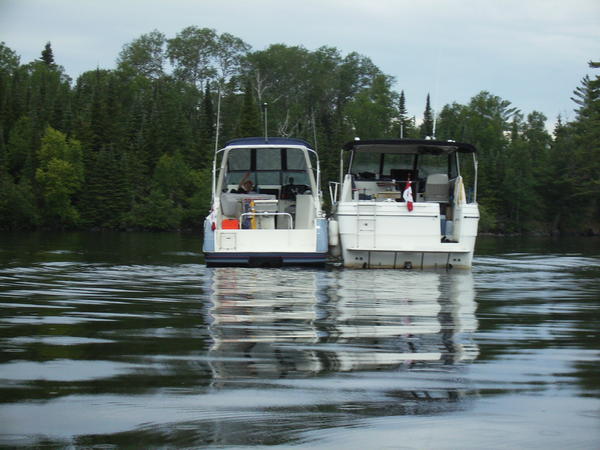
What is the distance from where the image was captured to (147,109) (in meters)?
108

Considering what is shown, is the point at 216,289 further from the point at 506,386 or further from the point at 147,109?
the point at 147,109

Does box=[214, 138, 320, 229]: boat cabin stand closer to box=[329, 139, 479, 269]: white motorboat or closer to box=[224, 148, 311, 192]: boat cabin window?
box=[224, 148, 311, 192]: boat cabin window

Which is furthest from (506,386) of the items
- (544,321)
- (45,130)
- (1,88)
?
(1,88)

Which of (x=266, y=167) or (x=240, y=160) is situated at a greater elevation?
(x=240, y=160)

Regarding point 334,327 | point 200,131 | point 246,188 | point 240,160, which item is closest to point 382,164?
point 240,160

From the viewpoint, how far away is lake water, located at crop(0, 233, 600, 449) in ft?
16.0

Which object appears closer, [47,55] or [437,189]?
[437,189]

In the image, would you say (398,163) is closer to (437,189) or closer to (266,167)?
(437,189)

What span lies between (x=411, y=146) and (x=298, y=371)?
16852mm

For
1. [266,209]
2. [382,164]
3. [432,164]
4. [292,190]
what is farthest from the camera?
[382,164]

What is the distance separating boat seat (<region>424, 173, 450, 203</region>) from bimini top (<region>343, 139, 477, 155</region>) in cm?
80

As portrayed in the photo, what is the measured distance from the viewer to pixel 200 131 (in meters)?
101

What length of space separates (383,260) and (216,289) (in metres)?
6.74

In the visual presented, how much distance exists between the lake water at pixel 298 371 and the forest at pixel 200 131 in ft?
241
